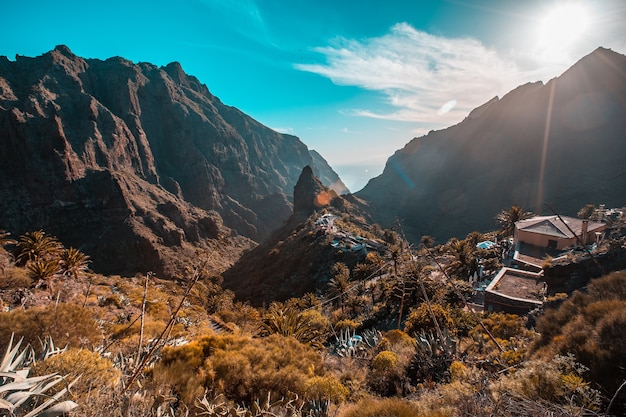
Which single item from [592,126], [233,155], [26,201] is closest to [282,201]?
[233,155]

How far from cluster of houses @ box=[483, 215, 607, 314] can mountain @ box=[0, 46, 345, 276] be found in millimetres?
29277

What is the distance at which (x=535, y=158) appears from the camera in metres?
100

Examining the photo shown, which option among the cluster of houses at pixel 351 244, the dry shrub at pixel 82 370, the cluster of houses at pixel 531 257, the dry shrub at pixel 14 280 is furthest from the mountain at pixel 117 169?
the dry shrub at pixel 82 370

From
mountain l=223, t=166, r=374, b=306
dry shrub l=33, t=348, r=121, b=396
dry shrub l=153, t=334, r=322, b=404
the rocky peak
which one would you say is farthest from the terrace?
the rocky peak

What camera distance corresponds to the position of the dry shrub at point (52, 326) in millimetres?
7638

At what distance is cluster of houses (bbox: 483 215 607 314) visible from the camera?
1652 centimetres

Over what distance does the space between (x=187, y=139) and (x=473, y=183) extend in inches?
5143

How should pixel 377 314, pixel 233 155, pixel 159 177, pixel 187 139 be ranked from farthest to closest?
pixel 233 155
pixel 187 139
pixel 159 177
pixel 377 314

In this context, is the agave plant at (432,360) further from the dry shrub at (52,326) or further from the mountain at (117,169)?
the mountain at (117,169)

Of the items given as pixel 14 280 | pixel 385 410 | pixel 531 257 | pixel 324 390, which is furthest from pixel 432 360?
pixel 531 257

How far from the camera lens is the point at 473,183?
116 m

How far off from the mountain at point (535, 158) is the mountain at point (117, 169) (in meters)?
69.9

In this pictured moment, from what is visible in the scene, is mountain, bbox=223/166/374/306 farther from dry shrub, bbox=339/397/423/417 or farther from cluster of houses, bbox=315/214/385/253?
dry shrub, bbox=339/397/423/417

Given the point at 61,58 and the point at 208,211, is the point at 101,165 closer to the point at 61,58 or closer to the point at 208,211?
the point at 208,211
